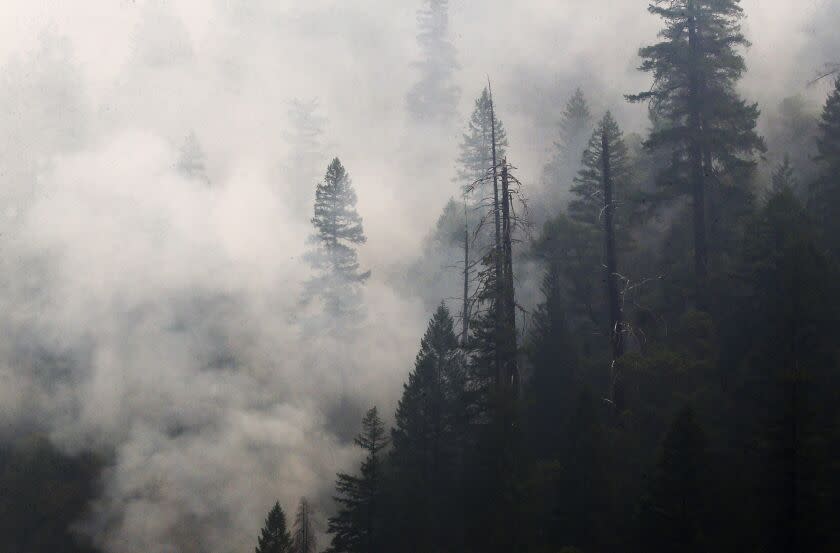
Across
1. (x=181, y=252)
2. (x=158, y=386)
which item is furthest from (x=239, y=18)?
(x=158, y=386)

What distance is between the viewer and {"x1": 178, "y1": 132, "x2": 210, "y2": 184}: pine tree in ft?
163

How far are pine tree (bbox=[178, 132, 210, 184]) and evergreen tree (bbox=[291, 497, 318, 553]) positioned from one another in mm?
27933

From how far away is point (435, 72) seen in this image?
221 ft

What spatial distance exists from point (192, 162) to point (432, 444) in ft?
114

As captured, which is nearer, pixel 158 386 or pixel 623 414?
pixel 623 414

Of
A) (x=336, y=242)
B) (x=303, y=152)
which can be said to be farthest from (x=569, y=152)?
(x=303, y=152)

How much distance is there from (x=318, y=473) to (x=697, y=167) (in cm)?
2252

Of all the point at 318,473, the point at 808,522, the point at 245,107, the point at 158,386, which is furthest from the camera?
the point at 245,107

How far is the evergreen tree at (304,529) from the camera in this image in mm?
31156

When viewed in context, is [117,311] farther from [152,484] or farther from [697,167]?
[697,167]

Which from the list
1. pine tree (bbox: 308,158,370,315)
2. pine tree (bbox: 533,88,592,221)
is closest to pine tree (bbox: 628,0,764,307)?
pine tree (bbox: 308,158,370,315)

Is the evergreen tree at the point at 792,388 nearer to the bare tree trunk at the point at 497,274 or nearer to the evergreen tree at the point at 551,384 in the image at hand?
the evergreen tree at the point at 551,384

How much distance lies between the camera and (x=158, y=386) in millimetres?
34562

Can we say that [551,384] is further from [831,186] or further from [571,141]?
[571,141]
